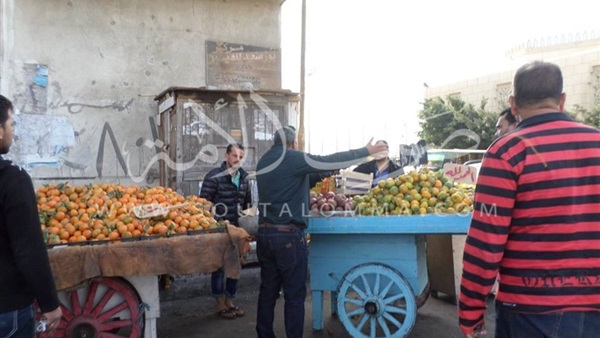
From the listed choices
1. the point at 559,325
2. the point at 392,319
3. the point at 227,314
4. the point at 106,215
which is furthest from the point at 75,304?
the point at 559,325

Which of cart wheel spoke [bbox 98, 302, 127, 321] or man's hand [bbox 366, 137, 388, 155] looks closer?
cart wheel spoke [bbox 98, 302, 127, 321]

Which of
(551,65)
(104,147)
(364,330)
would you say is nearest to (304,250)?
(364,330)

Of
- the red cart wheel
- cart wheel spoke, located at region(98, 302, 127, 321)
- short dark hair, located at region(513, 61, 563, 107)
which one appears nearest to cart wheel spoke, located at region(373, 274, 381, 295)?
the red cart wheel

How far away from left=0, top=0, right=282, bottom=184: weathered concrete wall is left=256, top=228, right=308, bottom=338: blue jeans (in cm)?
415

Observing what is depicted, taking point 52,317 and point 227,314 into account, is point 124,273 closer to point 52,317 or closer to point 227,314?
point 52,317

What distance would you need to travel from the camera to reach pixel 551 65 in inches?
81.9

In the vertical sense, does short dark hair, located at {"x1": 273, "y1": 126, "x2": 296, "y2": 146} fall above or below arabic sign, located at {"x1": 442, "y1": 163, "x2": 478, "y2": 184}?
above

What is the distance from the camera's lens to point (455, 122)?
1190 inches

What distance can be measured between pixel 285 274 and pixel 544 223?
8.52 feet

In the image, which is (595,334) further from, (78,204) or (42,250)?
(78,204)

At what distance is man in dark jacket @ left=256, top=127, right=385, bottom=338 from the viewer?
4207 millimetres

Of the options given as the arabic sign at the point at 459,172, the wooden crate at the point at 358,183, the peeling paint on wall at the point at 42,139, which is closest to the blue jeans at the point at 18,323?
the wooden crate at the point at 358,183

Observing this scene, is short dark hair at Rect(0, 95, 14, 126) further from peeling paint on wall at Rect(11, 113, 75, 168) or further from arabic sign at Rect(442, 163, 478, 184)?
peeling paint on wall at Rect(11, 113, 75, 168)

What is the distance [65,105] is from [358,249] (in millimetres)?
5170
